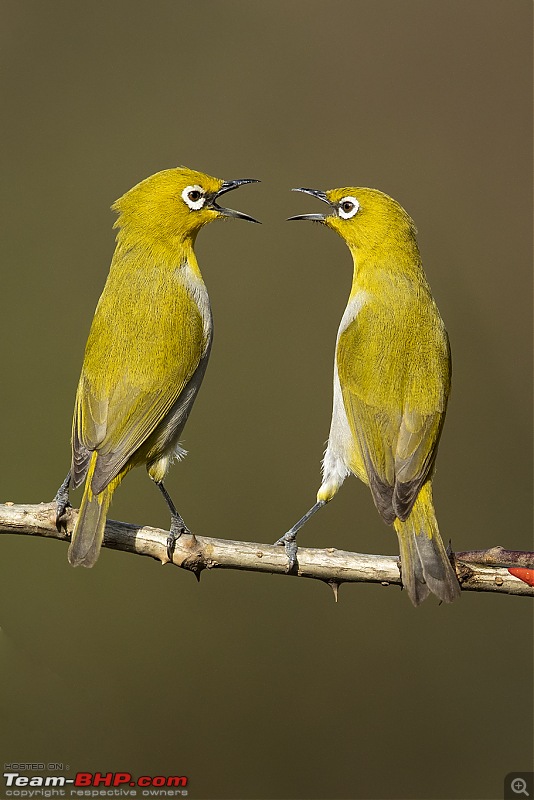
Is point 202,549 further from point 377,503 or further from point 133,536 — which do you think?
point 377,503

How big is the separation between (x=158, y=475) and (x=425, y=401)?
1596 mm

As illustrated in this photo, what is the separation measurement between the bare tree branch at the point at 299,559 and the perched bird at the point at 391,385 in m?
0.13

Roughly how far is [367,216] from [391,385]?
109 centimetres

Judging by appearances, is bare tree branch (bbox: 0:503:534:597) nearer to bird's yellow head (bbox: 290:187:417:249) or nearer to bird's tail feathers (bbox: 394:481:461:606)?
bird's tail feathers (bbox: 394:481:461:606)

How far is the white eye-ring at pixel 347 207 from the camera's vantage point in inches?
220

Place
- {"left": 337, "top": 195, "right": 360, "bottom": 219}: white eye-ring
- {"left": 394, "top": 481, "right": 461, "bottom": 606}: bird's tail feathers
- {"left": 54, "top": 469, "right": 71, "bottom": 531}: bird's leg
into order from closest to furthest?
{"left": 394, "top": 481, "right": 461, "bottom": 606}: bird's tail feathers
{"left": 54, "top": 469, "right": 71, "bottom": 531}: bird's leg
{"left": 337, "top": 195, "right": 360, "bottom": 219}: white eye-ring

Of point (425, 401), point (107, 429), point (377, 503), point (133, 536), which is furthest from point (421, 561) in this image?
point (107, 429)

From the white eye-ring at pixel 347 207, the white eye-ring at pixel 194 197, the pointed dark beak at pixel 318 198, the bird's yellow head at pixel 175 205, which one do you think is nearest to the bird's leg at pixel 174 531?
the bird's yellow head at pixel 175 205

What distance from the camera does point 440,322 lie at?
Result: 557 centimetres

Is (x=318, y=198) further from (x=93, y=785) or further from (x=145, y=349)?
(x=93, y=785)

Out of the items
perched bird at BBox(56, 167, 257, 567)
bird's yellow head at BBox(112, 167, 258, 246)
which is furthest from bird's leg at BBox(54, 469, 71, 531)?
bird's yellow head at BBox(112, 167, 258, 246)

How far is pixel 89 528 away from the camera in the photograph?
469 cm

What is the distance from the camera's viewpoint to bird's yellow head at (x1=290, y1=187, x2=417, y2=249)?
219 inches

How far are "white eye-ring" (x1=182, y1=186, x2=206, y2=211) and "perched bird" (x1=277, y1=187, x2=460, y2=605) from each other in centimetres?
62
